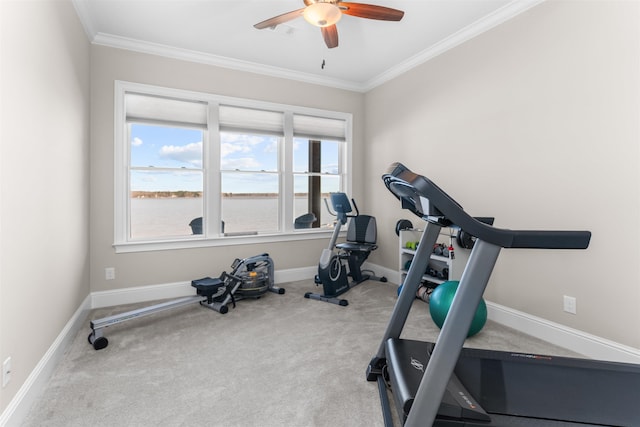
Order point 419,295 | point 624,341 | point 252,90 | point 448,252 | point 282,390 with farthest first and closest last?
point 252,90, point 419,295, point 448,252, point 624,341, point 282,390

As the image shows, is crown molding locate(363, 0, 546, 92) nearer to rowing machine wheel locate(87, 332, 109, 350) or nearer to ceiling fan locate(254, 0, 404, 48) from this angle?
ceiling fan locate(254, 0, 404, 48)

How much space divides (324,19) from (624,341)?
3.07 meters

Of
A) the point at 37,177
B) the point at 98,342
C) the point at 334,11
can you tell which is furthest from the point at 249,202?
the point at 334,11

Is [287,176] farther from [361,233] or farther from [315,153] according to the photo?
[361,233]

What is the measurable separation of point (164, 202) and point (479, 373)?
137 inches

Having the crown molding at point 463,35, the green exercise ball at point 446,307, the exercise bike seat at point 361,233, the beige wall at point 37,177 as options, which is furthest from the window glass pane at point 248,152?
the green exercise ball at point 446,307

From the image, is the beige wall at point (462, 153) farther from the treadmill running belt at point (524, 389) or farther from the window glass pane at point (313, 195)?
the window glass pane at point (313, 195)

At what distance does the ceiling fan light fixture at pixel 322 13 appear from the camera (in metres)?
2.22

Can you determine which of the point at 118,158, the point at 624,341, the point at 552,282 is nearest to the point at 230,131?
the point at 118,158

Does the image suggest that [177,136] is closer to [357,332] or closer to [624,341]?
[357,332]

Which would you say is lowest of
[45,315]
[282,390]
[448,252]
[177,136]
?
[282,390]

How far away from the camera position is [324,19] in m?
2.31

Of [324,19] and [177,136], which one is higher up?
[324,19]

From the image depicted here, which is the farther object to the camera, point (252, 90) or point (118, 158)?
point (252, 90)
